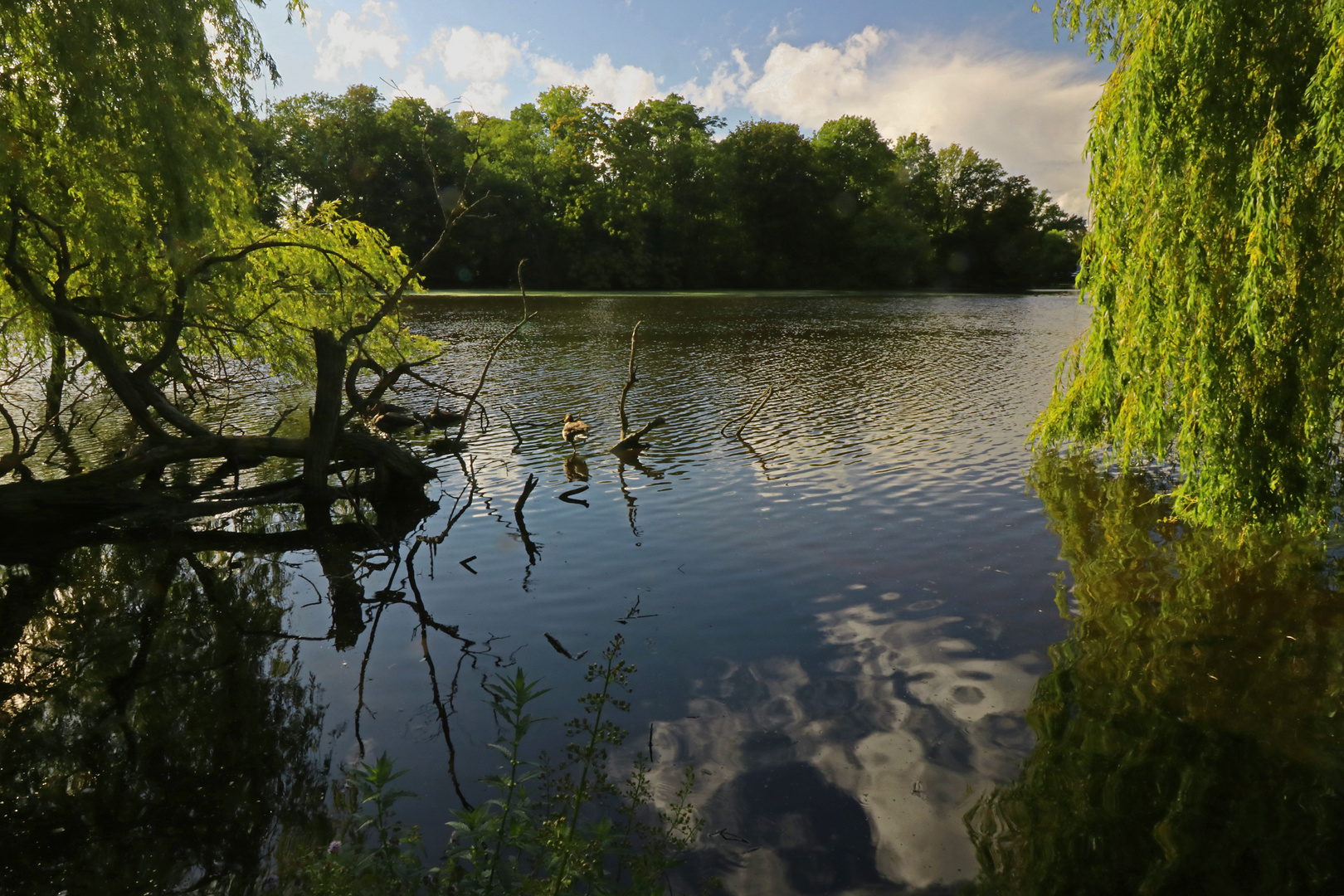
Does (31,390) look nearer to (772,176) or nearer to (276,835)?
(276,835)

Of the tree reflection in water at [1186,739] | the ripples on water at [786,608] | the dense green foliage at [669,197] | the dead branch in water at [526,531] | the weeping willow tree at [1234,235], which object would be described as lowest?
the tree reflection in water at [1186,739]

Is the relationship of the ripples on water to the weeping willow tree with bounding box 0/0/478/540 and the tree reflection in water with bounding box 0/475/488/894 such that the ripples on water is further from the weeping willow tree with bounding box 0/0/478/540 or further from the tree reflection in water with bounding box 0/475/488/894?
the weeping willow tree with bounding box 0/0/478/540

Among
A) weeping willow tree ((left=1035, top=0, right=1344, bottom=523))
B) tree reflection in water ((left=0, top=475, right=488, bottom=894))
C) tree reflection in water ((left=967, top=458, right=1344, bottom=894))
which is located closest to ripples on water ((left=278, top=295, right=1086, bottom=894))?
tree reflection in water ((left=967, top=458, right=1344, bottom=894))

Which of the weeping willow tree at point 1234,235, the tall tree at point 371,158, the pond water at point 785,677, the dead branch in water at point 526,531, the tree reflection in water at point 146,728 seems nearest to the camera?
the tree reflection in water at point 146,728

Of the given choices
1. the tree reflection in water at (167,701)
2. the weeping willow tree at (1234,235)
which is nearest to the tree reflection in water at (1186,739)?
the weeping willow tree at (1234,235)

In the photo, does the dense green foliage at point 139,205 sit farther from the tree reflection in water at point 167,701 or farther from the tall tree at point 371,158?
the tall tree at point 371,158

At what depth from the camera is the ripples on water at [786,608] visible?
20.5 ft

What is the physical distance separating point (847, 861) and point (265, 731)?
493 cm

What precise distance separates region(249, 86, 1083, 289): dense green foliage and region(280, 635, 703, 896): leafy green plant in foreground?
71838mm

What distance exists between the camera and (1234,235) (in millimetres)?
8531

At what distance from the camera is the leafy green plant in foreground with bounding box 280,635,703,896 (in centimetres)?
438

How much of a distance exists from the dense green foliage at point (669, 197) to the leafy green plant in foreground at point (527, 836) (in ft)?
236

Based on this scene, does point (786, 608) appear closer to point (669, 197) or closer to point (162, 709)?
point (162, 709)

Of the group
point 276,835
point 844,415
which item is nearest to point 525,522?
point 276,835
